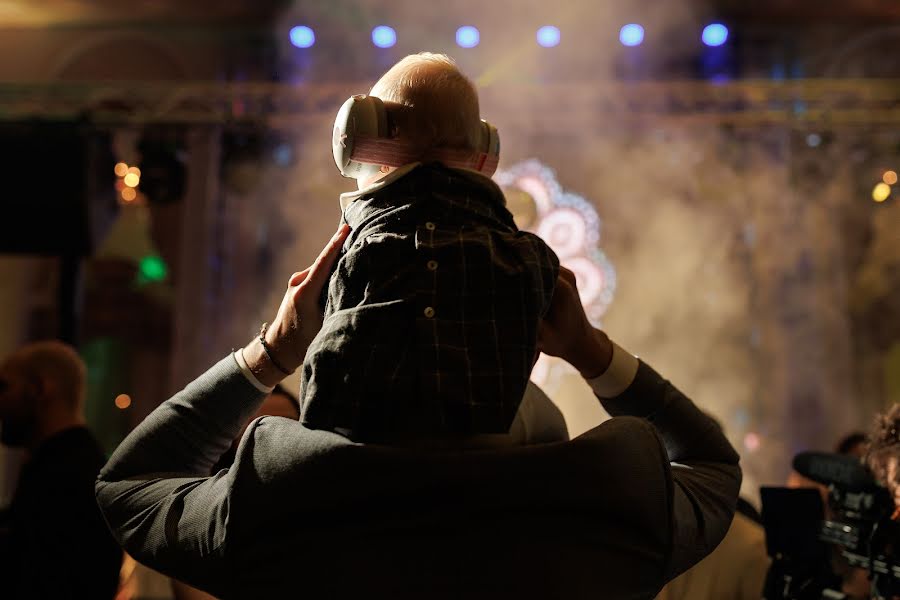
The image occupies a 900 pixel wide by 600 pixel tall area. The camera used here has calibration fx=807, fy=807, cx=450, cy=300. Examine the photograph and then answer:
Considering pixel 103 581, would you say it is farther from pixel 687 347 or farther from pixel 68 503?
pixel 687 347

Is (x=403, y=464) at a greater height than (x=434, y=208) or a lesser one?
lesser

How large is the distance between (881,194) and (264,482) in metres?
5.83

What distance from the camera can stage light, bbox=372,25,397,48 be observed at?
217 inches

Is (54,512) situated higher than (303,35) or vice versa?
(303,35)

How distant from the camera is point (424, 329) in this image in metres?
0.64

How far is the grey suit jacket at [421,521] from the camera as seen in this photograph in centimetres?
63

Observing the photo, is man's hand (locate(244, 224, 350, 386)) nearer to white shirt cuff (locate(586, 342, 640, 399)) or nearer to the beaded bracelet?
the beaded bracelet

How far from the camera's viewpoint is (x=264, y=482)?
2.11 feet

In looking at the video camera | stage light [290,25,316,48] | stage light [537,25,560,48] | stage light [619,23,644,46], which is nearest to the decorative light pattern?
stage light [537,25,560,48]

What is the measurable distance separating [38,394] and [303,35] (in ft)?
12.6

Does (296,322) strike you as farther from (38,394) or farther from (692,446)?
(38,394)

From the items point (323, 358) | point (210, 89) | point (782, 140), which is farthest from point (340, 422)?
point (782, 140)

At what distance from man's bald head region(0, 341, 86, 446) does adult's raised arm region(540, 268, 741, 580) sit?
7.55ft

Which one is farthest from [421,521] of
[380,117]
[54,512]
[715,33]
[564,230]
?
[715,33]
